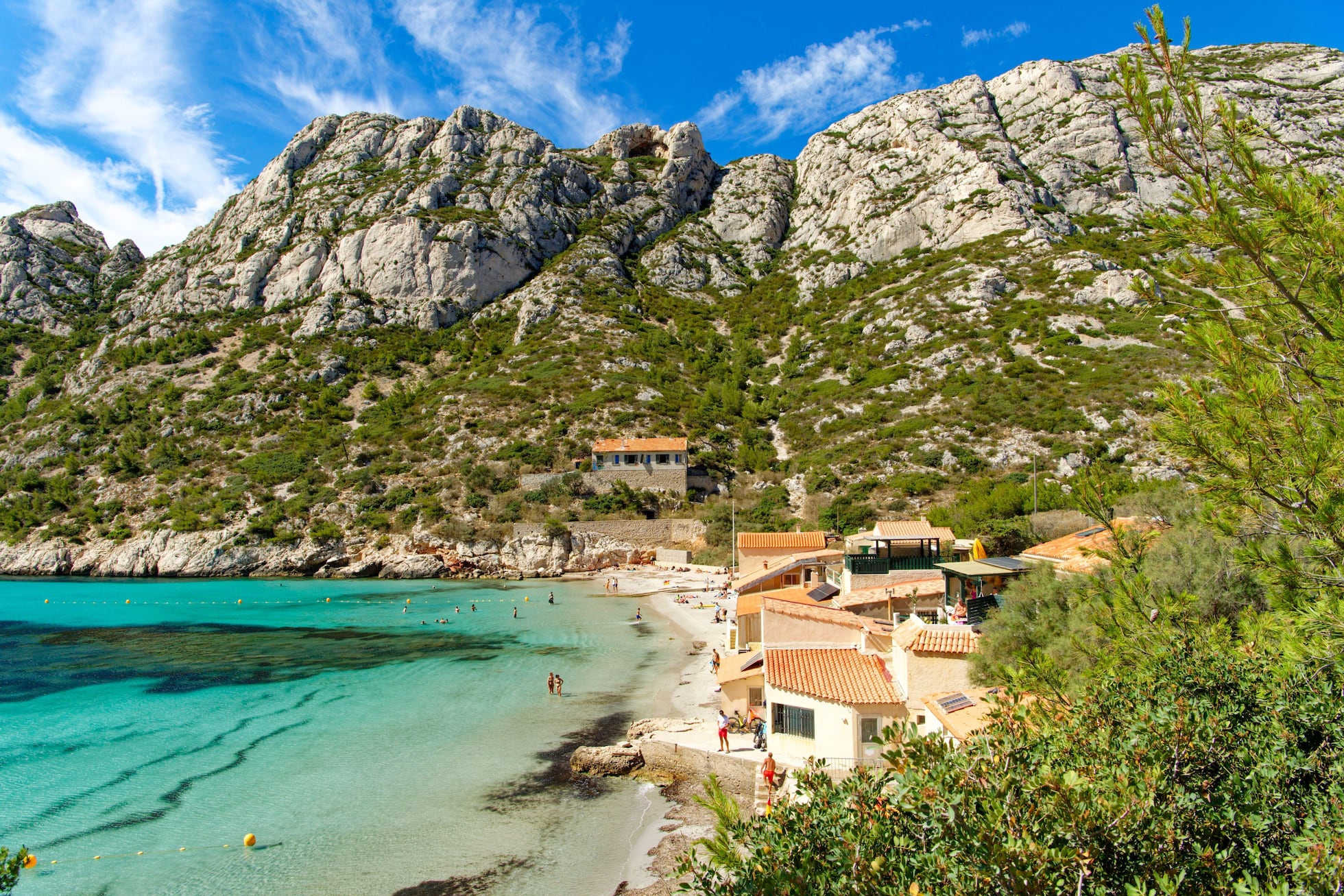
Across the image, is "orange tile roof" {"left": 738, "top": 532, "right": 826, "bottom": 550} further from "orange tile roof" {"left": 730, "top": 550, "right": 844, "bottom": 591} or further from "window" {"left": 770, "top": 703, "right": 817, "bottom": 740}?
"window" {"left": 770, "top": 703, "right": 817, "bottom": 740}

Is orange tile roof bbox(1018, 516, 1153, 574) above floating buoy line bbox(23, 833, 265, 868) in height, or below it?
above

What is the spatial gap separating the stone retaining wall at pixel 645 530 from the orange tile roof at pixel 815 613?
32.6 m

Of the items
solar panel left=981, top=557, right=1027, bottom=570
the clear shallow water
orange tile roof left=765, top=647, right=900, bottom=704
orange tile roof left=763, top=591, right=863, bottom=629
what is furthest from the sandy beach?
solar panel left=981, top=557, right=1027, bottom=570

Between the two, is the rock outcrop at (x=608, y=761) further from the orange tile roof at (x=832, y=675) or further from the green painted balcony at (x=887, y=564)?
the green painted balcony at (x=887, y=564)

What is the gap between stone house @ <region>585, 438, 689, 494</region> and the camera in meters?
53.3

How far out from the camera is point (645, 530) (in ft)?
167

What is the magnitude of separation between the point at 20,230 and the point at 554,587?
93188 millimetres

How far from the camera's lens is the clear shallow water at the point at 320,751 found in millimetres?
11438

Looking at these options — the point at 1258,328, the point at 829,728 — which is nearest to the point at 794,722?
the point at 829,728

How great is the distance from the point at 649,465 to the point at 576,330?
25.3 m

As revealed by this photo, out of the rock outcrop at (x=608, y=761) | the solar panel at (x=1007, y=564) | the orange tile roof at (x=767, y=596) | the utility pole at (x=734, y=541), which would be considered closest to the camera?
the rock outcrop at (x=608, y=761)

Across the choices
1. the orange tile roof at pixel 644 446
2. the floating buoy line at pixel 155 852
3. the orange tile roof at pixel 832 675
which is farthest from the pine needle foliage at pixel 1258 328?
the orange tile roof at pixel 644 446

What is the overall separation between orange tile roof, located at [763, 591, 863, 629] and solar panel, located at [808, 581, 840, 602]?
307 centimetres

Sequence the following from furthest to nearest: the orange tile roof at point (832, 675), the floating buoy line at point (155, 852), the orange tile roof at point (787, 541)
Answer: the orange tile roof at point (787, 541)
the orange tile roof at point (832, 675)
the floating buoy line at point (155, 852)
